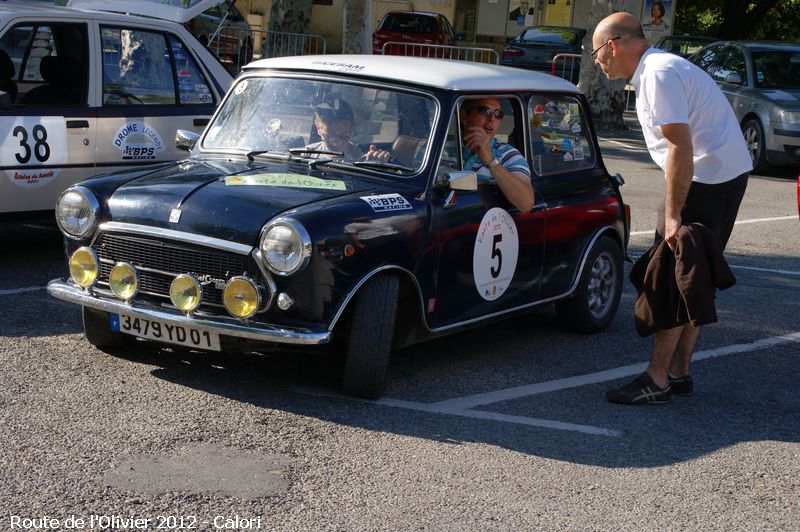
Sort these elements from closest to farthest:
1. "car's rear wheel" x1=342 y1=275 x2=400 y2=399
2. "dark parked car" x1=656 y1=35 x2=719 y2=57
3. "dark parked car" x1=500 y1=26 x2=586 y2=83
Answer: "car's rear wheel" x1=342 y1=275 x2=400 y2=399
"dark parked car" x1=656 y1=35 x2=719 y2=57
"dark parked car" x1=500 y1=26 x2=586 y2=83

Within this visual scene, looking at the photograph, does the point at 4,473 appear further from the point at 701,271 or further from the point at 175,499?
the point at 701,271

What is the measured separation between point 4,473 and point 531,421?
244 centimetres

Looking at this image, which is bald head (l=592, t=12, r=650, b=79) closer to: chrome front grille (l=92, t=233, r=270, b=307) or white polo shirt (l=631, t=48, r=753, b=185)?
white polo shirt (l=631, t=48, r=753, b=185)

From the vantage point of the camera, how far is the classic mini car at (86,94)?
7820 millimetres

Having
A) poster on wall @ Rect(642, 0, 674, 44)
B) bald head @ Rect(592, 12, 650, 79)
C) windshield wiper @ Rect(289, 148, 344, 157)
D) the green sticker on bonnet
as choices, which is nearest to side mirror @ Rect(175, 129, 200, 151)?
windshield wiper @ Rect(289, 148, 344, 157)

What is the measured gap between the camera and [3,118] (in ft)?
25.1

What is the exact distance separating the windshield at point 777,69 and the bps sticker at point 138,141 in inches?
432

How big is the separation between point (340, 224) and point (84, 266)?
1367mm

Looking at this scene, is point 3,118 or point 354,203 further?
point 3,118

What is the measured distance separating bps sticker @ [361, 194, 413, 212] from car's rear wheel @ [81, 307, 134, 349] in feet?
5.10

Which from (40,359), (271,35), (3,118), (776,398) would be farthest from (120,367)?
(271,35)

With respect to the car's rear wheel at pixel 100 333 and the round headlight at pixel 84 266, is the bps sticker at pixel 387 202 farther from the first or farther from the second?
the car's rear wheel at pixel 100 333

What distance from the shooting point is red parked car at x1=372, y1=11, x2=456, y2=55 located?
29875 mm

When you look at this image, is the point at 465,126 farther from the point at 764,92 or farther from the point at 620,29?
the point at 764,92
